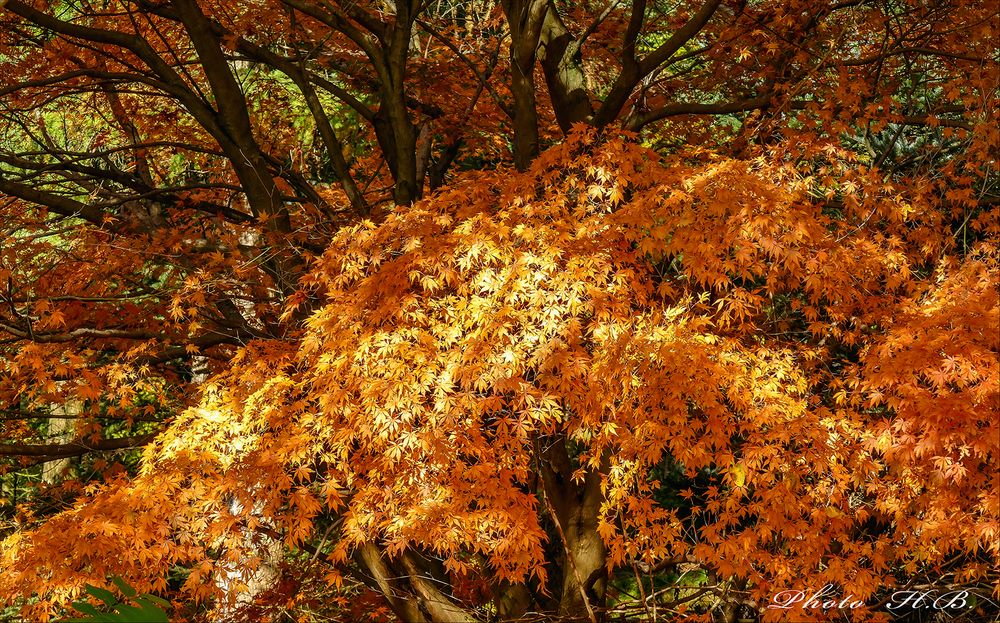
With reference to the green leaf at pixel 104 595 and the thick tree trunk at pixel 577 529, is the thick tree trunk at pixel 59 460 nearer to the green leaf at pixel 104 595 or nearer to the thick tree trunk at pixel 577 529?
the thick tree trunk at pixel 577 529

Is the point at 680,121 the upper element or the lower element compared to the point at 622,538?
upper

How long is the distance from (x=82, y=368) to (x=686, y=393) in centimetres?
374

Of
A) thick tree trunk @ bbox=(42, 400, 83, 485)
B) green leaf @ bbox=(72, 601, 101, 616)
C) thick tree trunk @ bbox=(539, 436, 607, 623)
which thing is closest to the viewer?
green leaf @ bbox=(72, 601, 101, 616)

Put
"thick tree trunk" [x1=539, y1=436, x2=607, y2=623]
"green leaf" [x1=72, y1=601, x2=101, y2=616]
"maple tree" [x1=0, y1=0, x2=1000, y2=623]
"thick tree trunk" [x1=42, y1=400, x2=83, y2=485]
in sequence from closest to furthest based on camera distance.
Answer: "green leaf" [x1=72, y1=601, x2=101, y2=616]
"maple tree" [x1=0, y1=0, x2=1000, y2=623]
"thick tree trunk" [x1=539, y1=436, x2=607, y2=623]
"thick tree trunk" [x1=42, y1=400, x2=83, y2=485]

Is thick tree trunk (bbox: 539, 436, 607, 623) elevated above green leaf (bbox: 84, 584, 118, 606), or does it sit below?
below

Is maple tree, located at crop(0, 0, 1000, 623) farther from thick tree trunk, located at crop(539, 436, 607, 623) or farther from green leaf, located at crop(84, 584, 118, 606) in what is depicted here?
green leaf, located at crop(84, 584, 118, 606)

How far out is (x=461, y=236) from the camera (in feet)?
14.8

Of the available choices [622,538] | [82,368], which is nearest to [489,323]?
[622,538]

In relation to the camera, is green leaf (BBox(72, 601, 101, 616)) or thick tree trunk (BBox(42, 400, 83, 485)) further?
thick tree trunk (BBox(42, 400, 83, 485))

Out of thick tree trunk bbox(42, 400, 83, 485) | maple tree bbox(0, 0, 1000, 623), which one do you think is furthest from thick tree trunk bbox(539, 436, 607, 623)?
thick tree trunk bbox(42, 400, 83, 485)

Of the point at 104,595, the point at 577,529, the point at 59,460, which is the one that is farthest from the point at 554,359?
→ the point at 59,460

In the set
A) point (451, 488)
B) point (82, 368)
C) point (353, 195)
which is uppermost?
point (353, 195)

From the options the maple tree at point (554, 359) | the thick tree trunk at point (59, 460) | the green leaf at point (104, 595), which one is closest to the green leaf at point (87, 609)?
the green leaf at point (104, 595)

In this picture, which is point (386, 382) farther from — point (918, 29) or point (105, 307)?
point (918, 29)
